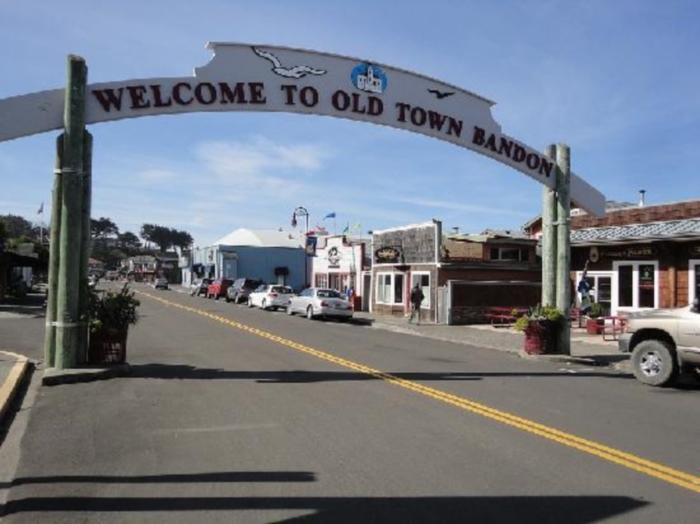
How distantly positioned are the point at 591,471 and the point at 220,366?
28.8ft

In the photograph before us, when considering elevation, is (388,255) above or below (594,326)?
above

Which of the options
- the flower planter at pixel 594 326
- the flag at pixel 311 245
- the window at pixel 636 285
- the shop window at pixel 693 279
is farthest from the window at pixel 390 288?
the shop window at pixel 693 279

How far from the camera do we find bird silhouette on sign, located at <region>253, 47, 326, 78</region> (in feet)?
45.5

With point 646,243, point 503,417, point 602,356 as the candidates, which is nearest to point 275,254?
point 646,243

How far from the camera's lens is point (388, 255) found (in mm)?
37125

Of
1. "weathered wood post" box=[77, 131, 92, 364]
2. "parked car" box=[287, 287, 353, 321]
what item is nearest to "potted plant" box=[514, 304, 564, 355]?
"weathered wood post" box=[77, 131, 92, 364]

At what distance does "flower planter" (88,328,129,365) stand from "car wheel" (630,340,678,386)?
30.4 ft

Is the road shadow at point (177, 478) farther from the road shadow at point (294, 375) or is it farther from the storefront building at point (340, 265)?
the storefront building at point (340, 265)

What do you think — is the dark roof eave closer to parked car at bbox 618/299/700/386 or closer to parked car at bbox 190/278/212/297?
parked car at bbox 618/299/700/386

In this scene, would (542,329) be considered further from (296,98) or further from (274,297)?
(274,297)

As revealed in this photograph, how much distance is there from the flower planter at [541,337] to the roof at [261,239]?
60401mm

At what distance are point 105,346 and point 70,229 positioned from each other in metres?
2.15

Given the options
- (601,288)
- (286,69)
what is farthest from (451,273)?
(286,69)

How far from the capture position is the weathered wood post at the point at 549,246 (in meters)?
17.6
